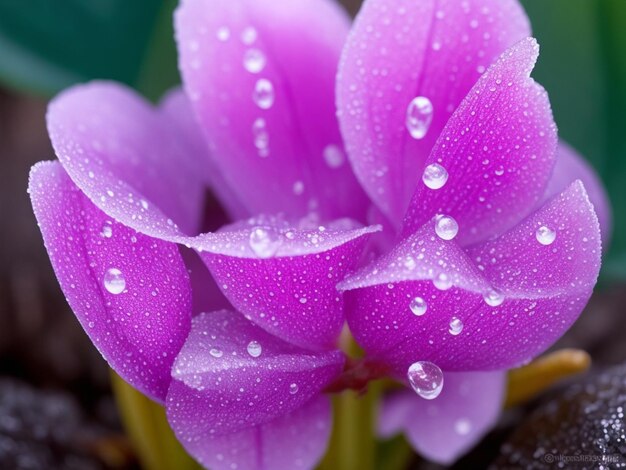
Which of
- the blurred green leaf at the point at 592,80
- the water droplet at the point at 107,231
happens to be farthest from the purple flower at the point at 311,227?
the blurred green leaf at the point at 592,80

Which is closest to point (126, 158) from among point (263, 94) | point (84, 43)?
point (263, 94)

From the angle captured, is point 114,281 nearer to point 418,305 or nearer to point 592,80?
point 418,305

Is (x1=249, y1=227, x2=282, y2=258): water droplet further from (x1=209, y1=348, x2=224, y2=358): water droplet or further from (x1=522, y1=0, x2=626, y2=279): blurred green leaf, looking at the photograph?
(x1=522, y1=0, x2=626, y2=279): blurred green leaf

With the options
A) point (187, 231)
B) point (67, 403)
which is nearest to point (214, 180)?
point (187, 231)

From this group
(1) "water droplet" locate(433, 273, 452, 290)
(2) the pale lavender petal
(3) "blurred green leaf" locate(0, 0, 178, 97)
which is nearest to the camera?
(1) "water droplet" locate(433, 273, 452, 290)

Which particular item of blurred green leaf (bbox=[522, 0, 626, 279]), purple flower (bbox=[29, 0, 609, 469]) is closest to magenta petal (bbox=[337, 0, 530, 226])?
purple flower (bbox=[29, 0, 609, 469])
